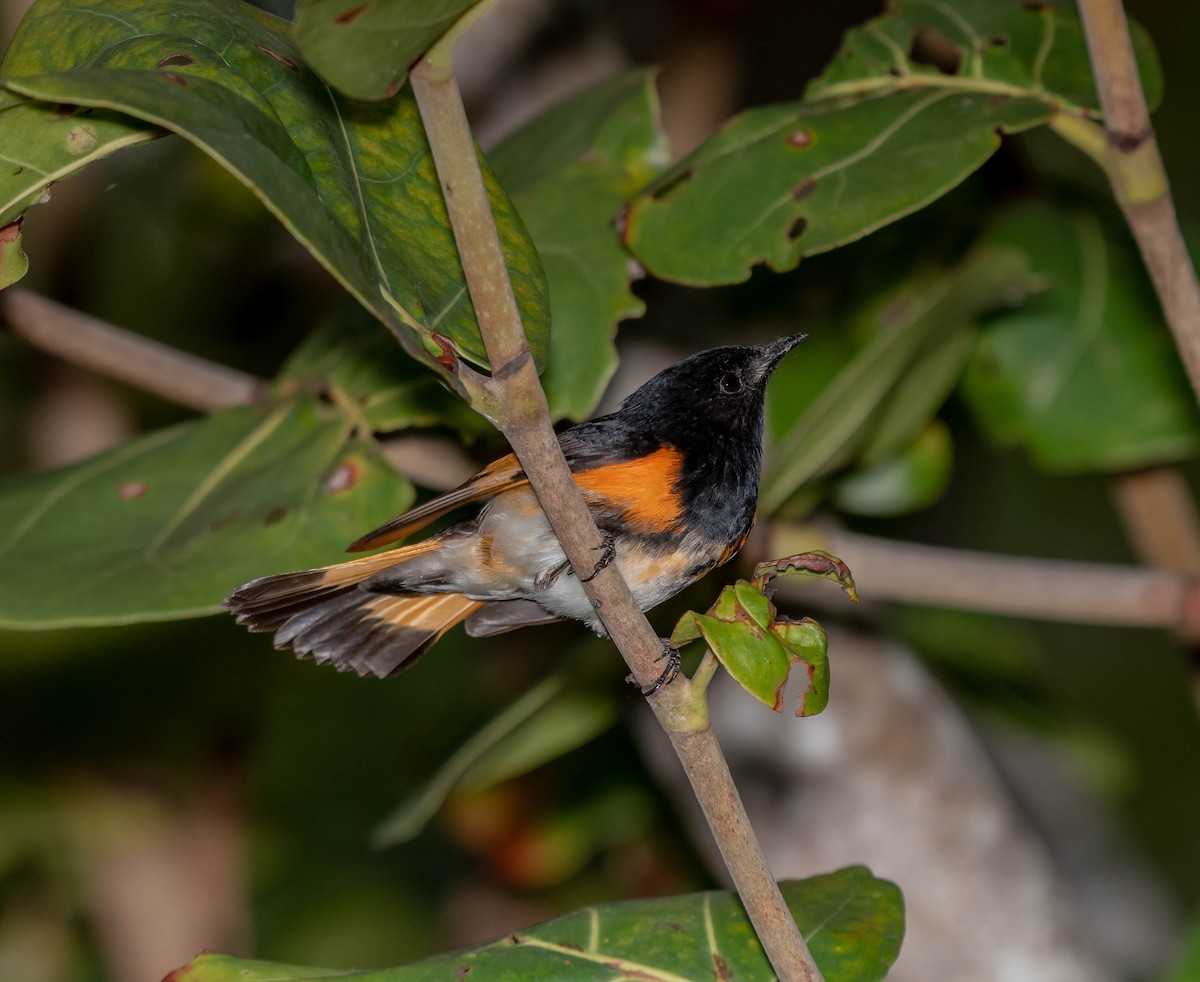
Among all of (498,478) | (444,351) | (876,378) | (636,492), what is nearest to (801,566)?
(444,351)

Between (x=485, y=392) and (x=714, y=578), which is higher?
(x=485, y=392)

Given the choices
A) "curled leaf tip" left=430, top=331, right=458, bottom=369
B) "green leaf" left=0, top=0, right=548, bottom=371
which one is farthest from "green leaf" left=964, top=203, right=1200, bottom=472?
"curled leaf tip" left=430, top=331, right=458, bottom=369

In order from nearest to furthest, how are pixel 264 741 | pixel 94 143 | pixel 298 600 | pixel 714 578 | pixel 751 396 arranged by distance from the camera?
pixel 94 143
pixel 298 600
pixel 751 396
pixel 714 578
pixel 264 741

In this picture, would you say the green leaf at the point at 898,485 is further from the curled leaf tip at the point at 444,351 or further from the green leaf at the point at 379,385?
the curled leaf tip at the point at 444,351

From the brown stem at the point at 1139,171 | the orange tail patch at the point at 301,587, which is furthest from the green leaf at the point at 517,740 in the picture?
the brown stem at the point at 1139,171

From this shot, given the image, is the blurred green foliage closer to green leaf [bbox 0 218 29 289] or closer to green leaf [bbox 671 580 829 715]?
green leaf [bbox 0 218 29 289]

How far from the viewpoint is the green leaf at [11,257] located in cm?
164

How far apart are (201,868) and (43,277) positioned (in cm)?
162

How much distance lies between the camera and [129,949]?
124 inches

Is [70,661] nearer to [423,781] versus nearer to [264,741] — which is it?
[264,741]

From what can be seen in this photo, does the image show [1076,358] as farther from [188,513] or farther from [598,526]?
[188,513]

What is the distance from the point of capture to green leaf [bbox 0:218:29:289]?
5.37 ft

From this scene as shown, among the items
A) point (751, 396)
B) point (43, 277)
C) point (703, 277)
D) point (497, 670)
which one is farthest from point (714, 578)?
point (43, 277)

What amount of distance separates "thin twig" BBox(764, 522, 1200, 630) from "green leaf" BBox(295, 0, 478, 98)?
1571mm
